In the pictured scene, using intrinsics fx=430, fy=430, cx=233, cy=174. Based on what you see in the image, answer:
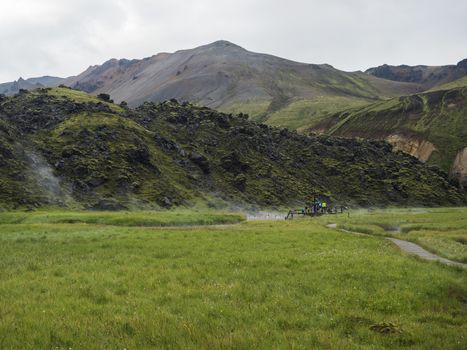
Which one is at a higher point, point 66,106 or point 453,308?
point 66,106

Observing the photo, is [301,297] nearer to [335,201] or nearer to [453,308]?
[453,308]

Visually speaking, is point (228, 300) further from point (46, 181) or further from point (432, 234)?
point (46, 181)

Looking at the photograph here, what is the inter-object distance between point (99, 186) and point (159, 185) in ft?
45.5

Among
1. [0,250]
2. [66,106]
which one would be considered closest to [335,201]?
[66,106]

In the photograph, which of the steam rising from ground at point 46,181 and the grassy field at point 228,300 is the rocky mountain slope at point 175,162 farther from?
the grassy field at point 228,300

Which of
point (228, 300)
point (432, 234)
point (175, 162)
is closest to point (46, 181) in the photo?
point (175, 162)

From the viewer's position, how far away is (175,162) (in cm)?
11881

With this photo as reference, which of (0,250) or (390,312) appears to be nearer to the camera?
(390,312)

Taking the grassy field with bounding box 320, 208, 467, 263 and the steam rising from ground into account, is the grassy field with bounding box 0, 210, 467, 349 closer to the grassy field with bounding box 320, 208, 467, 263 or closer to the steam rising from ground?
the grassy field with bounding box 320, 208, 467, 263

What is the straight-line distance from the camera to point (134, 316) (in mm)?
14727

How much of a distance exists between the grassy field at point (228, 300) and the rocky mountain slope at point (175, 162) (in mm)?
67027

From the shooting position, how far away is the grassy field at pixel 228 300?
507 inches

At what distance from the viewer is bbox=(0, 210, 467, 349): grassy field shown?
12.9 metres

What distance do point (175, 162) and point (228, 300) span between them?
4068 inches
